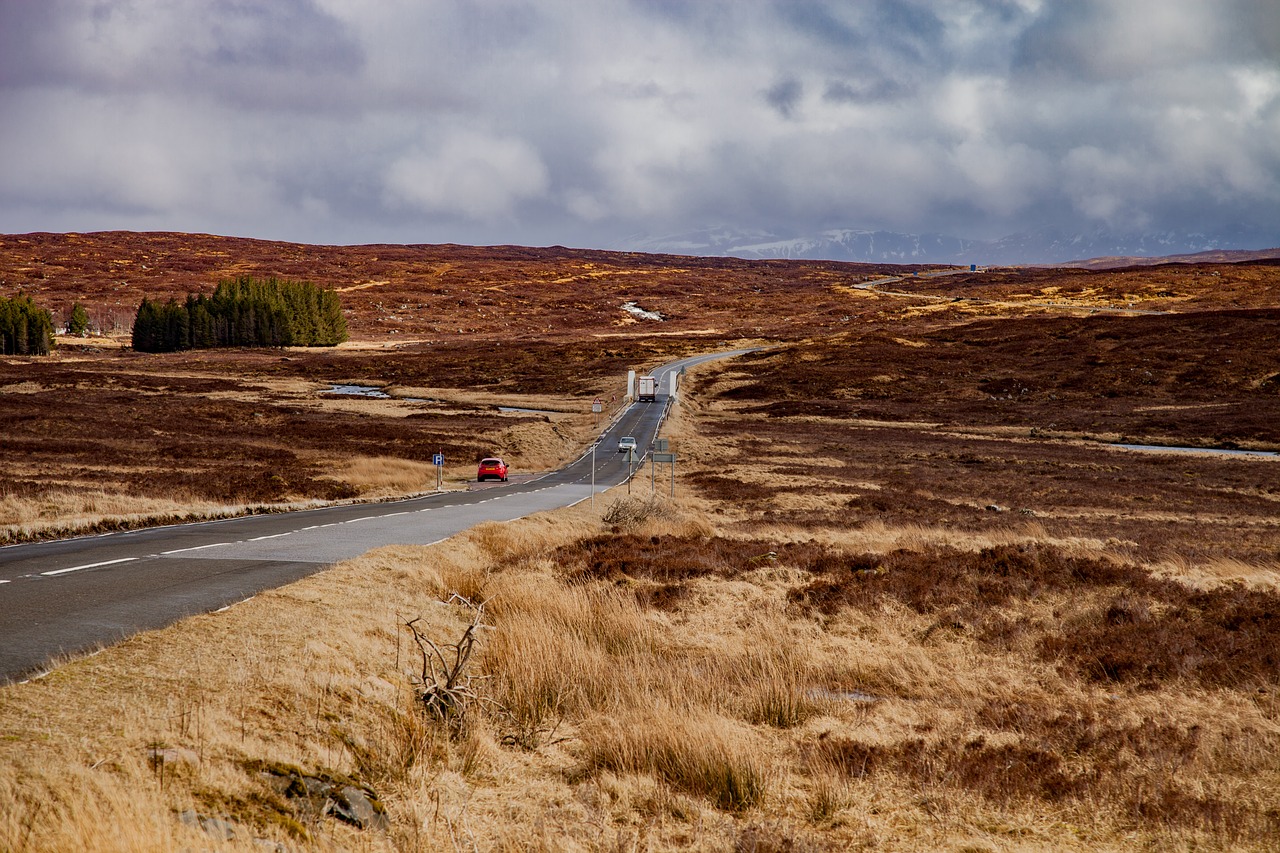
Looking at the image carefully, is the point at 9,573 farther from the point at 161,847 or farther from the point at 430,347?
the point at 430,347

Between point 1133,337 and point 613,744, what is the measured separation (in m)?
113

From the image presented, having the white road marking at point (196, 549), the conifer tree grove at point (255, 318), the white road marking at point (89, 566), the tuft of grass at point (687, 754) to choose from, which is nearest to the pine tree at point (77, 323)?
the conifer tree grove at point (255, 318)

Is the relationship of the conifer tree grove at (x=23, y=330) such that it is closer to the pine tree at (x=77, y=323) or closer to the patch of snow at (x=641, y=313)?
the pine tree at (x=77, y=323)

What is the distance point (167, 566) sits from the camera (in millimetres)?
14273

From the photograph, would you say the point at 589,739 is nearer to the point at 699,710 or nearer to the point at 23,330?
the point at 699,710

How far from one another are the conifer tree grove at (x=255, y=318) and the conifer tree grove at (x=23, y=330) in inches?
643

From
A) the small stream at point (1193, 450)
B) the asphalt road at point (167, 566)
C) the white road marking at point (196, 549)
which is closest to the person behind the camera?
the asphalt road at point (167, 566)

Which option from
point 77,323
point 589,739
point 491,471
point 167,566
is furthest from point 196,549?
point 77,323

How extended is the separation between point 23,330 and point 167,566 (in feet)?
420

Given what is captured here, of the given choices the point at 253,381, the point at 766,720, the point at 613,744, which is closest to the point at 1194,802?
the point at 766,720

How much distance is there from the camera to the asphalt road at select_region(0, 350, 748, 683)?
9.73 meters

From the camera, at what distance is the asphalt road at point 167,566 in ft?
31.9

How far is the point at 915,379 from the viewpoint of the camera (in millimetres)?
95250

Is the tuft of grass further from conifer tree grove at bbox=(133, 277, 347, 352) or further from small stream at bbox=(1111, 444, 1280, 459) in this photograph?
conifer tree grove at bbox=(133, 277, 347, 352)
